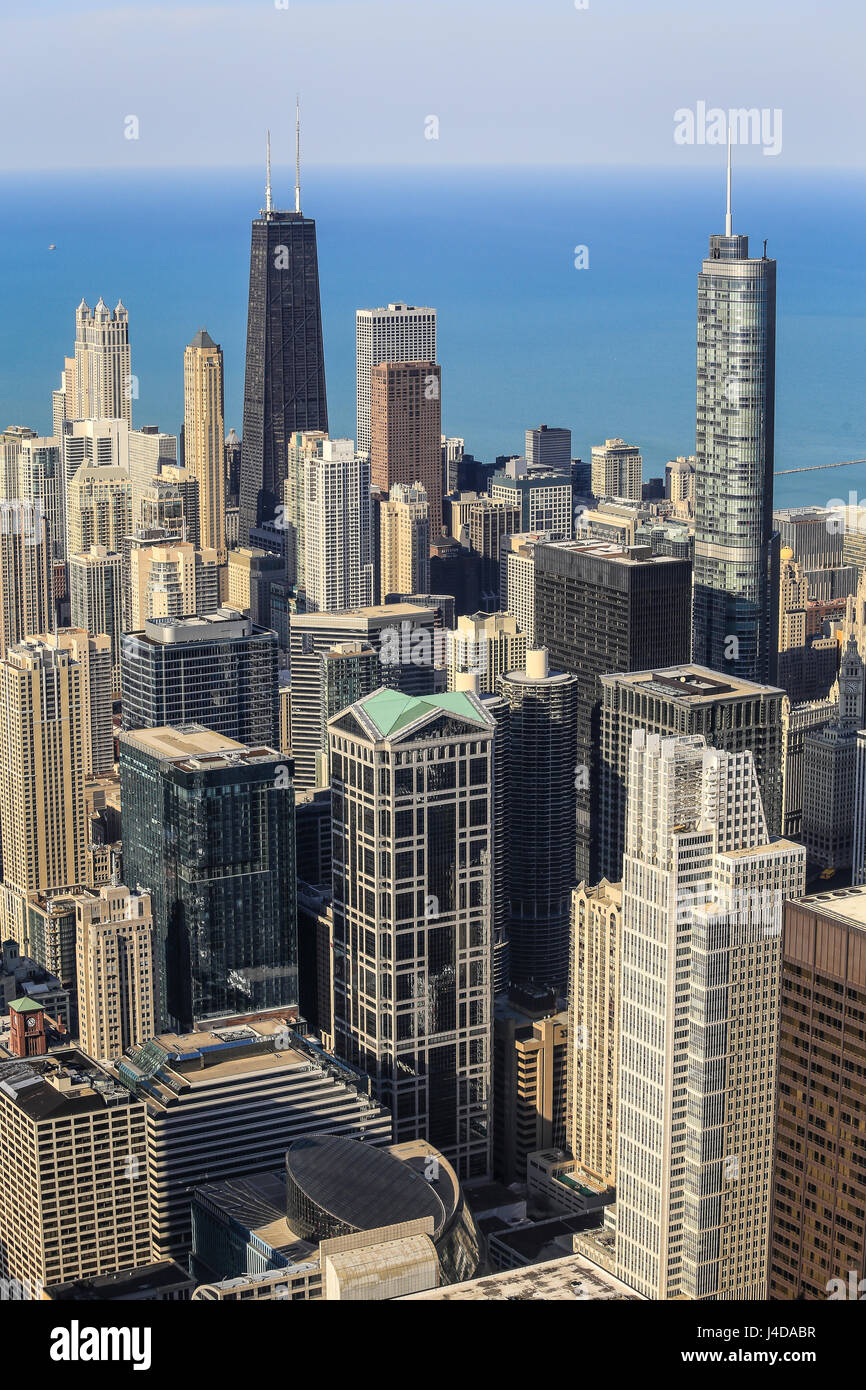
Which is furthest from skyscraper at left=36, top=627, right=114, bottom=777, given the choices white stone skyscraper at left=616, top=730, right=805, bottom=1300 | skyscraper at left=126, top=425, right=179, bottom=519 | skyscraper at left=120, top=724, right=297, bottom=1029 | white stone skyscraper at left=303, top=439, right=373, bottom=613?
skyscraper at left=126, top=425, right=179, bottom=519

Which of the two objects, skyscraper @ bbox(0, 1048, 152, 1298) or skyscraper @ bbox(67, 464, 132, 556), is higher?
skyscraper @ bbox(67, 464, 132, 556)

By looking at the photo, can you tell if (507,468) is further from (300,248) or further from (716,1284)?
(716,1284)

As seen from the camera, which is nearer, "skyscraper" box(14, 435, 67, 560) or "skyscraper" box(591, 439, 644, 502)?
"skyscraper" box(14, 435, 67, 560)

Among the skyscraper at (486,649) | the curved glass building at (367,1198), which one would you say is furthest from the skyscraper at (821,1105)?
the skyscraper at (486,649)

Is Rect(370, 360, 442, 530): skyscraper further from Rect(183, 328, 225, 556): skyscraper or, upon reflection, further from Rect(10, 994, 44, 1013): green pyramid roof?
Rect(10, 994, 44, 1013): green pyramid roof

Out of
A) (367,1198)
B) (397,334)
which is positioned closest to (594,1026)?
(367,1198)

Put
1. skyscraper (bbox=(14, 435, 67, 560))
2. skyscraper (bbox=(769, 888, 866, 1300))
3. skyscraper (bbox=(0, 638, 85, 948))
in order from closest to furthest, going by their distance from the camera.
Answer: skyscraper (bbox=(769, 888, 866, 1300))
skyscraper (bbox=(0, 638, 85, 948))
skyscraper (bbox=(14, 435, 67, 560))

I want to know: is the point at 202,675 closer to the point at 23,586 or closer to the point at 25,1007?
the point at 25,1007
